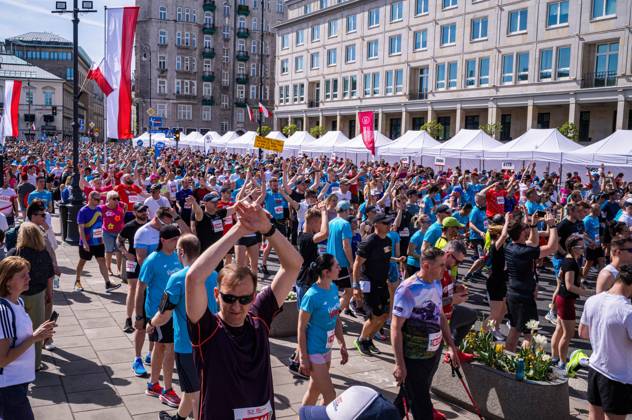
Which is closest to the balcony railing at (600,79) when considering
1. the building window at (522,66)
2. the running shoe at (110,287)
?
the building window at (522,66)

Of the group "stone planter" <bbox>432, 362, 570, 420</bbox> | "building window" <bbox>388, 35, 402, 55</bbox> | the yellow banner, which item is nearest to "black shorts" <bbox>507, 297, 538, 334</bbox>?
"stone planter" <bbox>432, 362, 570, 420</bbox>

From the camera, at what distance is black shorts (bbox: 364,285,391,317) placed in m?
7.22

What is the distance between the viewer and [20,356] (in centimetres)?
405

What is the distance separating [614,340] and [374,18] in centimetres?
5110

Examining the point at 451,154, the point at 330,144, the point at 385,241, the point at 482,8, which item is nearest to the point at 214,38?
the point at 482,8

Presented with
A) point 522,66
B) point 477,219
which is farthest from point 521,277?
point 522,66

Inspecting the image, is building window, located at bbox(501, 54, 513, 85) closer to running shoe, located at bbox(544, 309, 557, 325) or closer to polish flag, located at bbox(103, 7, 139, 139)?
polish flag, located at bbox(103, 7, 139, 139)

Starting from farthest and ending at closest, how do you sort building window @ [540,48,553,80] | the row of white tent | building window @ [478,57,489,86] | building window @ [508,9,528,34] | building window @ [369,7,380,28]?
building window @ [369,7,380,28], building window @ [478,57,489,86], building window @ [508,9,528,34], building window @ [540,48,553,80], the row of white tent

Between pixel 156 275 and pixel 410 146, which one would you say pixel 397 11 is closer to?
pixel 410 146

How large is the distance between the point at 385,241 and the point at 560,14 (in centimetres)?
3574

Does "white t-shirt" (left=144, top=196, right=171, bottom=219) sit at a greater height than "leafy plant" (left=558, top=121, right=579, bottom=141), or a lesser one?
lesser

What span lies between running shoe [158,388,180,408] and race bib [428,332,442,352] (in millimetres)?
2604

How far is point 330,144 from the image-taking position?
110 ft

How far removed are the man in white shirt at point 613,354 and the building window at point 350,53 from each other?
52.4m
